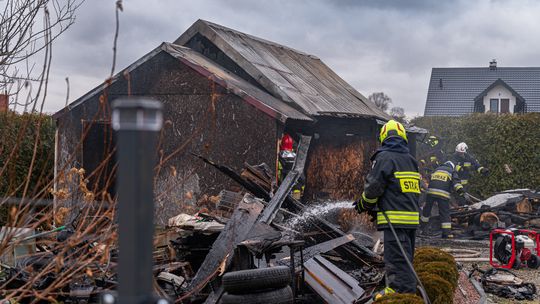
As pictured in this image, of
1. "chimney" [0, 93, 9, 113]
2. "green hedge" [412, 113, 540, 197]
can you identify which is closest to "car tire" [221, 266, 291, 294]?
"chimney" [0, 93, 9, 113]

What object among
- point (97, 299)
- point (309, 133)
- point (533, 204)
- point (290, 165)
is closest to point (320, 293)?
point (97, 299)

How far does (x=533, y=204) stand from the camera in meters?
17.4

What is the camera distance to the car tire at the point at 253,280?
6516 mm

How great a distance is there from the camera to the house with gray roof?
45469mm

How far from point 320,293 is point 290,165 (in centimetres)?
523

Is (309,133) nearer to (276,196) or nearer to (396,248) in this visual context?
(276,196)

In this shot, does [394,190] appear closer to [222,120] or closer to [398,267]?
[398,267]

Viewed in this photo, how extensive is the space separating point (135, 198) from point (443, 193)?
14.6 metres

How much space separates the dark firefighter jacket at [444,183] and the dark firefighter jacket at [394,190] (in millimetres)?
8377

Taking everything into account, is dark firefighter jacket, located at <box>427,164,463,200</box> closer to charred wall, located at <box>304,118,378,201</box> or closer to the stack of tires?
charred wall, located at <box>304,118,378,201</box>

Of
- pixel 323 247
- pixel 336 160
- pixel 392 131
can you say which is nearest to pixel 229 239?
pixel 323 247

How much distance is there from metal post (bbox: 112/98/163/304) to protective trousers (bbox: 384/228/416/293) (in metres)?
5.82

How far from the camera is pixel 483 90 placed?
152 feet

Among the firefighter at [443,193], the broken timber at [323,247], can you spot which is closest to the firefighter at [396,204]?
the broken timber at [323,247]
